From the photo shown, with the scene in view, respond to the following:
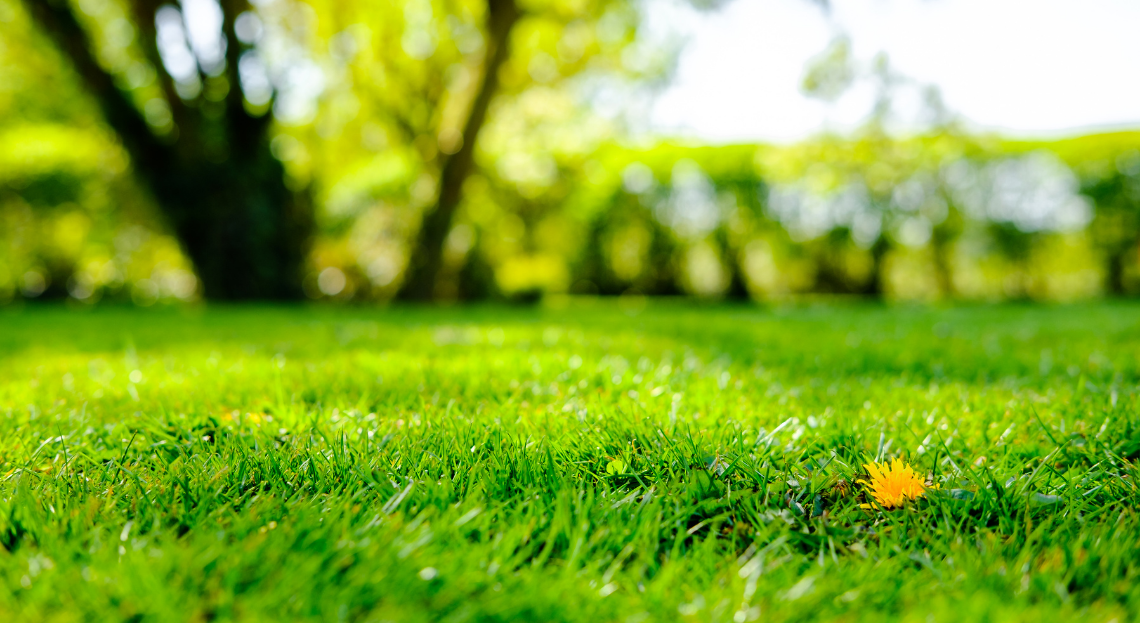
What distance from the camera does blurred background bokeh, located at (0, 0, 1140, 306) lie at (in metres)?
9.70

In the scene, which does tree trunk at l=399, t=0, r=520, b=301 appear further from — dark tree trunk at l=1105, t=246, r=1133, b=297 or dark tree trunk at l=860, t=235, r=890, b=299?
dark tree trunk at l=1105, t=246, r=1133, b=297

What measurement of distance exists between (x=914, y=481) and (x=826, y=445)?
0.32m

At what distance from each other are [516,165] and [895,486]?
45.2 ft

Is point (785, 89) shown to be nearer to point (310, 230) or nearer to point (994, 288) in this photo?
point (310, 230)

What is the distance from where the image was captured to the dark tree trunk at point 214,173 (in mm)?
9406

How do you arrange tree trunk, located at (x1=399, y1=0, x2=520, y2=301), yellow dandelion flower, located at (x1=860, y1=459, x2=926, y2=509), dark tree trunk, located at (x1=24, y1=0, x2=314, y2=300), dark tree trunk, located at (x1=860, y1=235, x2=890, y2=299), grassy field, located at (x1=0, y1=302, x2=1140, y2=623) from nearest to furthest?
grassy field, located at (x1=0, y1=302, x2=1140, y2=623) < yellow dandelion flower, located at (x1=860, y1=459, x2=926, y2=509) < dark tree trunk, located at (x1=24, y1=0, x2=314, y2=300) < tree trunk, located at (x1=399, y1=0, x2=520, y2=301) < dark tree trunk, located at (x1=860, y1=235, x2=890, y2=299)

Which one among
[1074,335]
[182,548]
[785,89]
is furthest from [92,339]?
[785,89]

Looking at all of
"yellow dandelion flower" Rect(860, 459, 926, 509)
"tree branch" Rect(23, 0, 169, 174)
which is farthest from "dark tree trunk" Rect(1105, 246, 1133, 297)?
"tree branch" Rect(23, 0, 169, 174)

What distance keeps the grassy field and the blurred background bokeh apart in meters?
5.60

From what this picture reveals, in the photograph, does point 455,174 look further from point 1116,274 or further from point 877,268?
point 1116,274

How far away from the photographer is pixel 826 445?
5.48 feet

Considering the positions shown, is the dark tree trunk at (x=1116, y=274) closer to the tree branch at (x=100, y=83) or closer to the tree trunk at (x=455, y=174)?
the tree trunk at (x=455, y=174)

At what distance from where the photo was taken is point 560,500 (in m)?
1.24

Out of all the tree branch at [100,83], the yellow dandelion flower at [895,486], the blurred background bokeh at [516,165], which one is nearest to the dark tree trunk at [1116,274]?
the blurred background bokeh at [516,165]
